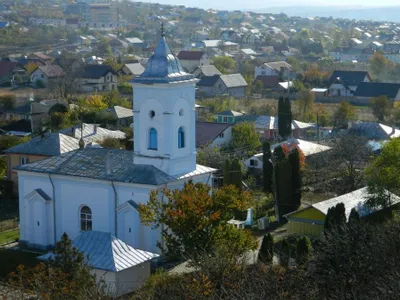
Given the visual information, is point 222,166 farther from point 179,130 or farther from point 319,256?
point 319,256

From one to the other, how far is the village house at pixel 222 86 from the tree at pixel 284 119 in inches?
919

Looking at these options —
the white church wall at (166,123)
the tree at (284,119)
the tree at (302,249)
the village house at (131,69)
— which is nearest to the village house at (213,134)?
the tree at (284,119)

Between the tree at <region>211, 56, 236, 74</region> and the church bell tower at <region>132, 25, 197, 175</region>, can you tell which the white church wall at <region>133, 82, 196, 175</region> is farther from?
the tree at <region>211, 56, 236, 74</region>

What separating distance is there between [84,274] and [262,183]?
15518 millimetres

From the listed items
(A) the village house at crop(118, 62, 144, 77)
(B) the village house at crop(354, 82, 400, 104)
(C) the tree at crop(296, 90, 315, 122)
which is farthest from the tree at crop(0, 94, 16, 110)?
(B) the village house at crop(354, 82, 400, 104)

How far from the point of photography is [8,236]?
1054 inches

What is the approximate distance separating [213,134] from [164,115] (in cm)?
1531

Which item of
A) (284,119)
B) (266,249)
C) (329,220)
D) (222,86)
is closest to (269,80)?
(222,86)

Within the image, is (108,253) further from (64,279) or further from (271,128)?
(271,128)

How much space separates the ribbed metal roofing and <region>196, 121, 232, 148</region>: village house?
1680 centimetres

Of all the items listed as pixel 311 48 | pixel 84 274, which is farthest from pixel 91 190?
pixel 311 48

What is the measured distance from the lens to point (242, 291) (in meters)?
17.1

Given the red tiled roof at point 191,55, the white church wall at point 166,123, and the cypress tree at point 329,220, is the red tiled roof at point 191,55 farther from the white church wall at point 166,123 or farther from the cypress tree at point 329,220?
the cypress tree at point 329,220

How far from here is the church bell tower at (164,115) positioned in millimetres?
24375
